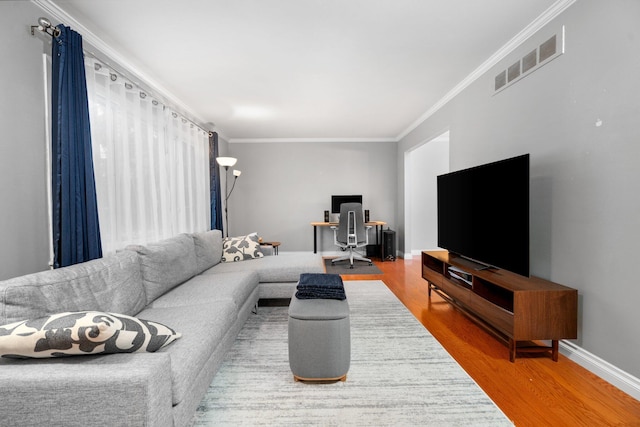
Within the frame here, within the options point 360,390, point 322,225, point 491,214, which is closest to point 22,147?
point 360,390

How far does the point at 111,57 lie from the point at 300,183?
4.06 meters

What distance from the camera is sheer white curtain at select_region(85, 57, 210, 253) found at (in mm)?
2342

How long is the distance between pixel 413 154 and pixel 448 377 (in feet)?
16.4

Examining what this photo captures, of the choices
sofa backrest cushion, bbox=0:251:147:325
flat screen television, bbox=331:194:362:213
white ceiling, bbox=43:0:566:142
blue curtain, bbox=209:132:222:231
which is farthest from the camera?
flat screen television, bbox=331:194:362:213

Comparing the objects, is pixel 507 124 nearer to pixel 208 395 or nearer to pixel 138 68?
pixel 208 395

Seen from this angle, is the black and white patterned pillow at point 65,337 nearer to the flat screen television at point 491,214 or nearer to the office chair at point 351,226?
the flat screen television at point 491,214

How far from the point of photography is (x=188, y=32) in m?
2.31

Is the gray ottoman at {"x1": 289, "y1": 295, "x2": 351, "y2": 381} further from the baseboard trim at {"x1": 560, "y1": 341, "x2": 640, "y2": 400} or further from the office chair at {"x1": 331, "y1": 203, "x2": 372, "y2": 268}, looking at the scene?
the office chair at {"x1": 331, "y1": 203, "x2": 372, "y2": 268}

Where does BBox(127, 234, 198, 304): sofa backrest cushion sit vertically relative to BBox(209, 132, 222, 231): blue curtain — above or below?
below

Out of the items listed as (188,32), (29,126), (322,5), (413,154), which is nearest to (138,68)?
(188,32)

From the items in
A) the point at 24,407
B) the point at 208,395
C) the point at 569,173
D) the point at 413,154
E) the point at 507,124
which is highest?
the point at 413,154

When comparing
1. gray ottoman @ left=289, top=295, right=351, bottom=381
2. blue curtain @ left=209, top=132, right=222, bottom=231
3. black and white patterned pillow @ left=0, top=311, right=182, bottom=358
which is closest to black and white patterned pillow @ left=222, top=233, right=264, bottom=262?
blue curtain @ left=209, top=132, right=222, bottom=231

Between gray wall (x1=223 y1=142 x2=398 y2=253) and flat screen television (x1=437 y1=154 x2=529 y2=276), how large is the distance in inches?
119

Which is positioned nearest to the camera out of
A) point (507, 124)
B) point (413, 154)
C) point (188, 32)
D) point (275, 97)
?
point (188, 32)
